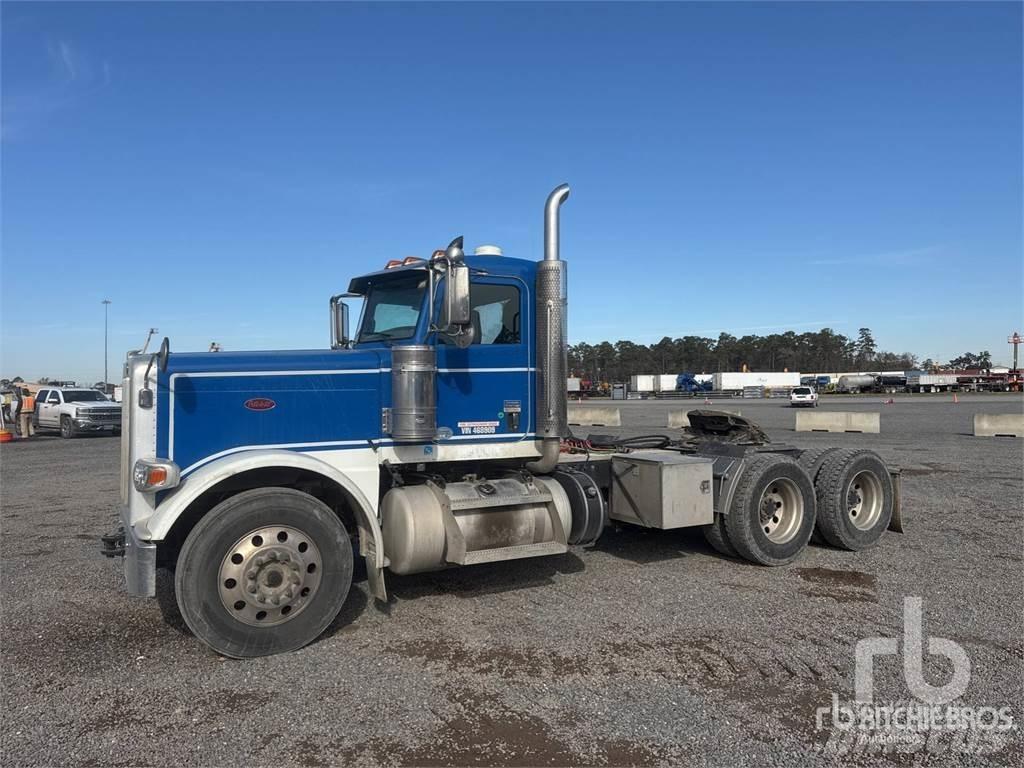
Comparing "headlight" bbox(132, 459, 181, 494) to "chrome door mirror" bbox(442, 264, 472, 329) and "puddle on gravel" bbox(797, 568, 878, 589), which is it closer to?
"chrome door mirror" bbox(442, 264, 472, 329)

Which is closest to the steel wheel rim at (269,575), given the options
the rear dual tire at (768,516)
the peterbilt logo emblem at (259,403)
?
the peterbilt logo emblem at (259,403)

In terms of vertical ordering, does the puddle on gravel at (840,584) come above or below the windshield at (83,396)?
below

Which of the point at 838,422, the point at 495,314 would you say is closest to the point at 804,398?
the point at 838,422

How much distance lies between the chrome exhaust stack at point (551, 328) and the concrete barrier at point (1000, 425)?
20.6 meters

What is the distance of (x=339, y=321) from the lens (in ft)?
22.0

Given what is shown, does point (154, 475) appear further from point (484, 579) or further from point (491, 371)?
point (484, 579)

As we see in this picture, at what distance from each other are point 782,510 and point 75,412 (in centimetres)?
2604

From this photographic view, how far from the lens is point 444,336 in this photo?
5.68 meters

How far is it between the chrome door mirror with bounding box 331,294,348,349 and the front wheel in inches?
82.2

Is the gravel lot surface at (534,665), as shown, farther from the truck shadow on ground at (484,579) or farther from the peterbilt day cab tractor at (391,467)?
the peterbilt day cab tractor at (391,467)

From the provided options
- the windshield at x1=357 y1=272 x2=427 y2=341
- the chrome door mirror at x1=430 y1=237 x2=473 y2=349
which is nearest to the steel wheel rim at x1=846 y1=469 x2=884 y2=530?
the chrome door mirror at x1=430 y1=237 x2=473 y2=349

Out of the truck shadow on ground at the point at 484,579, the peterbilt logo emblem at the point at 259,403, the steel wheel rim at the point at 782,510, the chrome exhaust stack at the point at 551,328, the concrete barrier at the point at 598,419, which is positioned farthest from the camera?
the concrete barrier at the point at 598,419

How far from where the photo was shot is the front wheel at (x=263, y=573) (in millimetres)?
4617

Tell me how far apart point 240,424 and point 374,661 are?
1853 mm
